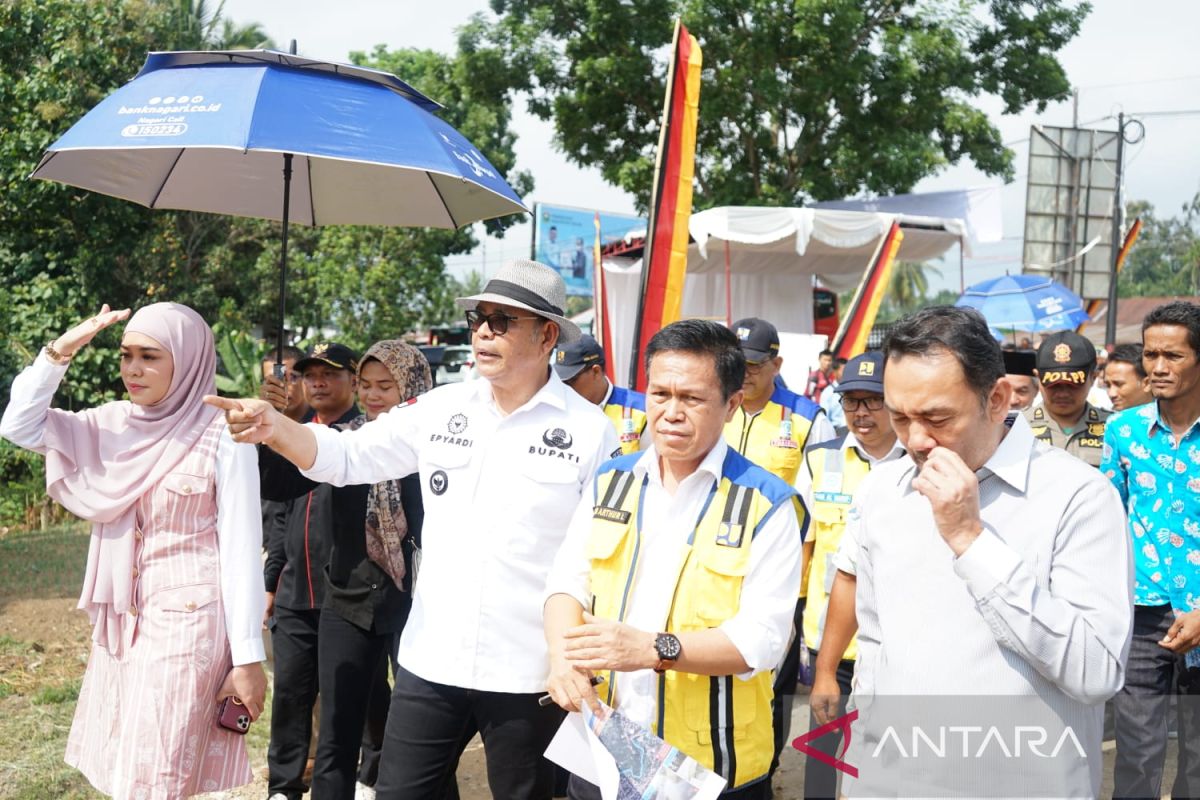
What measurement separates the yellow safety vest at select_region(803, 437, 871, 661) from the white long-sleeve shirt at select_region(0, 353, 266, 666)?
224cm

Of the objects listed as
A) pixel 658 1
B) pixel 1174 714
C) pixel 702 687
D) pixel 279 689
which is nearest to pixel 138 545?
pixel 279 689

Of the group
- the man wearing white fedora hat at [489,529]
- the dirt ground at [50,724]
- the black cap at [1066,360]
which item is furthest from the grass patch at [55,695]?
the black cap at [1066,360]

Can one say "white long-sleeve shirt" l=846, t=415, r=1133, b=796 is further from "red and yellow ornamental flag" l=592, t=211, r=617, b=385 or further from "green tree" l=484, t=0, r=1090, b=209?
"green tree" l=484, t=0, r=1090, b=209

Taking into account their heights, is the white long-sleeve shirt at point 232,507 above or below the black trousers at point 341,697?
above

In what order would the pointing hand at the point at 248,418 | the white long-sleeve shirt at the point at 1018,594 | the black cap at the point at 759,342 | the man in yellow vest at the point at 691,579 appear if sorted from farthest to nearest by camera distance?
the black cap at the point at 759,342
the pointing hand at the point at 248,418
the man in yellow vest at the point at 691,579
the white long-sleeve shirt at the point at 1018,594

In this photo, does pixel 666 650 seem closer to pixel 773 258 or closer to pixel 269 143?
pixel 269 143

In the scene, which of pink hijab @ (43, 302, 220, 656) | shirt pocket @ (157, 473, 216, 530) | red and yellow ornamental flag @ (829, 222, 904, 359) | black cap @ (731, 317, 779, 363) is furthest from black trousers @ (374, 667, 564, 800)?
red and yellow ornamental flag @ (829, 222, 904, 359)

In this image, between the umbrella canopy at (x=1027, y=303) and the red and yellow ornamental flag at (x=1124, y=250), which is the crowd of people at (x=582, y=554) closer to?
the umbrella canopy at (x=1027, y=303)

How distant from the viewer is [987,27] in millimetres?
15422

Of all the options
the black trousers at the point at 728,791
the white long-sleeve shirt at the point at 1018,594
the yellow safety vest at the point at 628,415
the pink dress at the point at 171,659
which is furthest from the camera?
the yellow safety vest at the point at 628,415

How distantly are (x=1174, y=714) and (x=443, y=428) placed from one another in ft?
10.0

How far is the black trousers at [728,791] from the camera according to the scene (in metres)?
2.54

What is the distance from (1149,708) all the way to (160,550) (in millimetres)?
3464

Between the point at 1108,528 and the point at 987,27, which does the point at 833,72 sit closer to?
the point at 987,27
